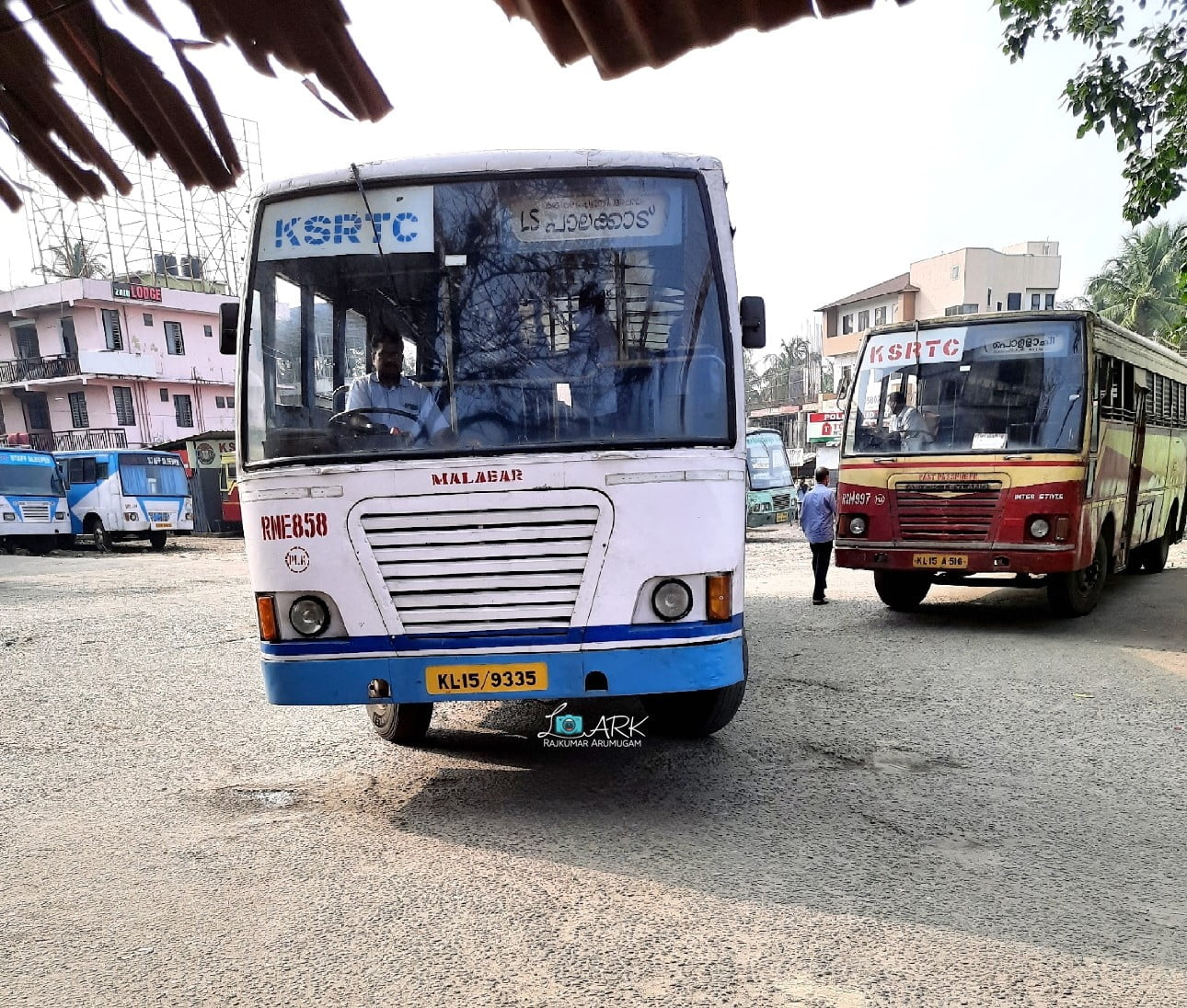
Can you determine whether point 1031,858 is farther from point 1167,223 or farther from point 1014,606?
point 1167,223

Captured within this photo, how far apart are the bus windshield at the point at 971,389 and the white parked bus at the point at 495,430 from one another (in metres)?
5.04

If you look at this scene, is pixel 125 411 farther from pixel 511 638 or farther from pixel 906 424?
pixel 511 638

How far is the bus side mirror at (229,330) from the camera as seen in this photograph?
4394mm

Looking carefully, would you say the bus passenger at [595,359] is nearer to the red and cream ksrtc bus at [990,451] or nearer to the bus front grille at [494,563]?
the bus front grille at [494,563]

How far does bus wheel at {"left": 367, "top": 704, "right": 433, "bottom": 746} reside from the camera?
5.38 meters

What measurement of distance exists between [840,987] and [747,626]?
22.2ft

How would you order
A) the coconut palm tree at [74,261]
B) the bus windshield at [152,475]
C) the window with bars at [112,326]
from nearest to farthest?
1. the coconut palm tree at [74,261]
2. the window with bars at [112,326]
3. the bus windshield at [152,475]

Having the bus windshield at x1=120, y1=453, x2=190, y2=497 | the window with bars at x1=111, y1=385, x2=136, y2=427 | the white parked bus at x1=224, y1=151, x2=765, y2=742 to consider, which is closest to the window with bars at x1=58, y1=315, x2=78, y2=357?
the white parked bus at x1=224, y1=151, x2=765, y2=742

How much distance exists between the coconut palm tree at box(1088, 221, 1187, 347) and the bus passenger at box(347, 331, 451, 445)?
121 feet

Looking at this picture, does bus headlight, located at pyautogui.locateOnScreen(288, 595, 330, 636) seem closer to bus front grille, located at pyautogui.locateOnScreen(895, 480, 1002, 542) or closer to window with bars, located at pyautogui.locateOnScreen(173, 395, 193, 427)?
bus front grille, located at pyautogui.locateOnScreen(895, 480, 1002, 542)

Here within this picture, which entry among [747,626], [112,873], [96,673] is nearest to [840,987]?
[112,873]

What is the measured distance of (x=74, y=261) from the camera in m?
1.06

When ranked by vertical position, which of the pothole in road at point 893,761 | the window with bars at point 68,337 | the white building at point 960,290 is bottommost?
the pothole in road at point 893,761

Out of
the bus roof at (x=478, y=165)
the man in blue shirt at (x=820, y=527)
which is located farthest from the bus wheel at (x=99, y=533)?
the bus roof at (x=478, y=165)
